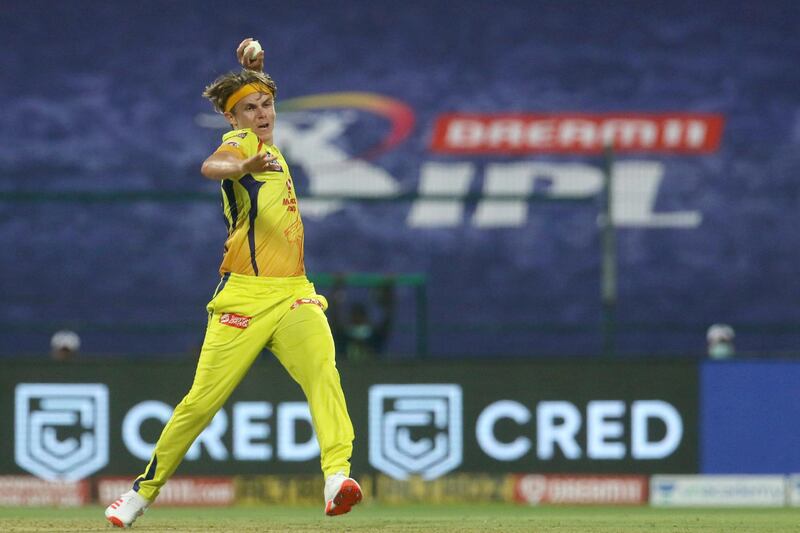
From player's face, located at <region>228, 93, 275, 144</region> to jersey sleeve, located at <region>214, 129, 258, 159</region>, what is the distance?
0.07 metres

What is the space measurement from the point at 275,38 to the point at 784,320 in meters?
8.40

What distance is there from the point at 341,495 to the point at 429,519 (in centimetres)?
240

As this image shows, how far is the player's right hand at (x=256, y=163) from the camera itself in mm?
8367

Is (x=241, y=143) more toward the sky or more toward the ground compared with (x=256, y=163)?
more toward the sky

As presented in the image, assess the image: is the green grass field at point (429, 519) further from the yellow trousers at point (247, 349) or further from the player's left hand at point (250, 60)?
the player's left hand at point (250, 60)

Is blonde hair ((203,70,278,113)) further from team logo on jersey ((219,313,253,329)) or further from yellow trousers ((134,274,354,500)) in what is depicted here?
team logo on jersey ((219,313,253,329))

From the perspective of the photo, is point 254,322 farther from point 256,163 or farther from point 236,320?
point 256,163

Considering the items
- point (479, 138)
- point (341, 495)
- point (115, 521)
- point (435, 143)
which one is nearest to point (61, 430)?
point (115, 521)

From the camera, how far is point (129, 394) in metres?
13.9

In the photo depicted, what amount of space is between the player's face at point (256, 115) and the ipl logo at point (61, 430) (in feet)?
17.5

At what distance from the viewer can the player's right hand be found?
8.37 metres

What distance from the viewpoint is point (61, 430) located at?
1379 cm

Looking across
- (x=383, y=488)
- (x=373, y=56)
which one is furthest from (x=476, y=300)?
(x=383, y=488)

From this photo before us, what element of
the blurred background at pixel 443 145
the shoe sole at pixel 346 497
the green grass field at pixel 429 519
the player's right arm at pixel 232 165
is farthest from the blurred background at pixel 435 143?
the shoe sole at pixel 346 497
